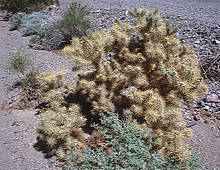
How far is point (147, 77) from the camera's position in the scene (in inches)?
122

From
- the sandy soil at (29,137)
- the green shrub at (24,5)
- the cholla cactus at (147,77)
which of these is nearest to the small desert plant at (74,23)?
the sandy soil at (29,137)

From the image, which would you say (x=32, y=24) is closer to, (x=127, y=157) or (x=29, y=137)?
(x=29, y=137)

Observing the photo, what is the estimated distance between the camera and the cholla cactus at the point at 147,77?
2.72 metres

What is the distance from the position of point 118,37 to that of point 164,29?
2.08 feet

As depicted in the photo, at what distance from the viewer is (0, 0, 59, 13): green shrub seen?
8.86m

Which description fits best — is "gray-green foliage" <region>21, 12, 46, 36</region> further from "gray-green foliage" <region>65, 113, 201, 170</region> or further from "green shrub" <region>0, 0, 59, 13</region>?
"gray-green foliage" <region>65, 113, 201, 170</region>

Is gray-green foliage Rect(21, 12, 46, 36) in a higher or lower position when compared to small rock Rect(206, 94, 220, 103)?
higher

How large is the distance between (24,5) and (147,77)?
7.79 meters

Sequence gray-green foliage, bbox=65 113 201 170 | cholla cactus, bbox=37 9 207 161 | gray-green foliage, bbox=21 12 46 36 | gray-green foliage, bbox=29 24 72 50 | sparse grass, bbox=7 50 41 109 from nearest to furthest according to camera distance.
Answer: gray-green foliage, bbox=65 113 201 170 < cholla cactus, bbox=37 9 207 161 < sparse grass, bbox=7 50 41 109 < gray-green foliage, bbox=29 24 72 50 < gray-green foliage, bbox=21 12 46 36

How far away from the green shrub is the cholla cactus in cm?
681

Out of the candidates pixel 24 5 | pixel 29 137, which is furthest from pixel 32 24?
pixel 29 137

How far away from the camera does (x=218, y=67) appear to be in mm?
4152

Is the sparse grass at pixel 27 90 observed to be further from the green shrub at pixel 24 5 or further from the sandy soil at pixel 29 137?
the green shrub at pixel 24 5

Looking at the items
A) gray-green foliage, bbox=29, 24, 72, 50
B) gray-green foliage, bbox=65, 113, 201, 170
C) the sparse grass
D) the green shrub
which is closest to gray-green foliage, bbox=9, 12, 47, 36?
gray-green foliage, bbox=29, 24, 72, 50
